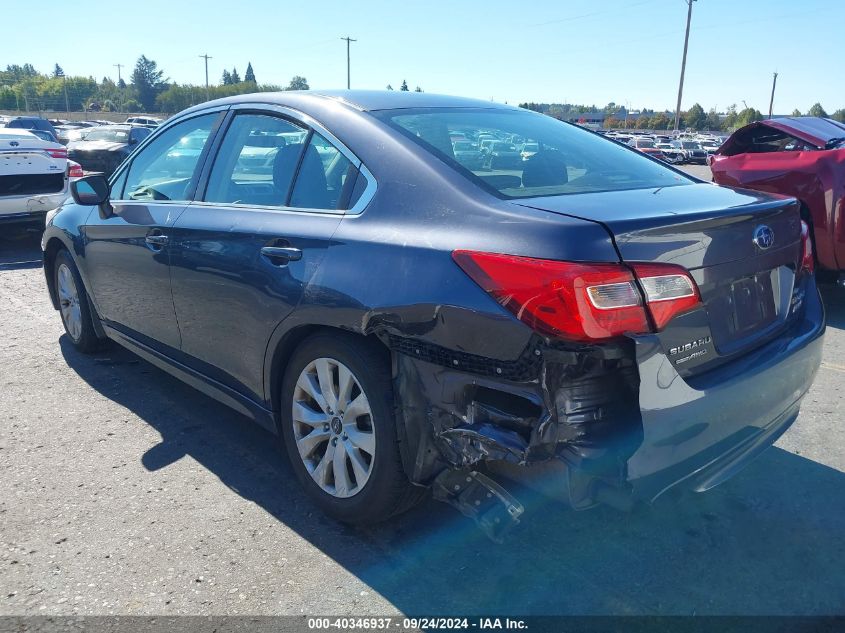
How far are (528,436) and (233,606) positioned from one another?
117cm

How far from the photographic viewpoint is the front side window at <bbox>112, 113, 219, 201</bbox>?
12.3 ft

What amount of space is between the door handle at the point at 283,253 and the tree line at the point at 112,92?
92.9 m

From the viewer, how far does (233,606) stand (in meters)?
2.46

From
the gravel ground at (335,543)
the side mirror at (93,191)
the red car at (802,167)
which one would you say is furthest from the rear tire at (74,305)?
the red car at (802,167)

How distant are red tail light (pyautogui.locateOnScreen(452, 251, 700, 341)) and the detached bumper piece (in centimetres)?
62

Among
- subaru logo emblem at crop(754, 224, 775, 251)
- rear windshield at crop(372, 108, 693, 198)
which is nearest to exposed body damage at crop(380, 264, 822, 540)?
subaru logo emblem at crop(754, 224, 775, 251)

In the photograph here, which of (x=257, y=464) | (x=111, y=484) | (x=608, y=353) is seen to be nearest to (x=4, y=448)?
(x=111, y=484)

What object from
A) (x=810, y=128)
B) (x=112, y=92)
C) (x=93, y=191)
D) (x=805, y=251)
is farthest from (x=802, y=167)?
(x=112, y=92)

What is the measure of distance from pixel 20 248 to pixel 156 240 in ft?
24.0

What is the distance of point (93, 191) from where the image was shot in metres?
4.25

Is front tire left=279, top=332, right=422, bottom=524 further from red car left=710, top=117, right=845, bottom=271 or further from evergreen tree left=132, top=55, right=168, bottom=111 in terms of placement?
evergreen tree left=132, top=55, right=168, bottom=111

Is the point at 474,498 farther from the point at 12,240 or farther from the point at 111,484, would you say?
the point at 12,240

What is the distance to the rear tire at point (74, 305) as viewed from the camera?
15.9ft

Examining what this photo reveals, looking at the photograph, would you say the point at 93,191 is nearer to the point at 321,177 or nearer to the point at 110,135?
the point at 321,177
